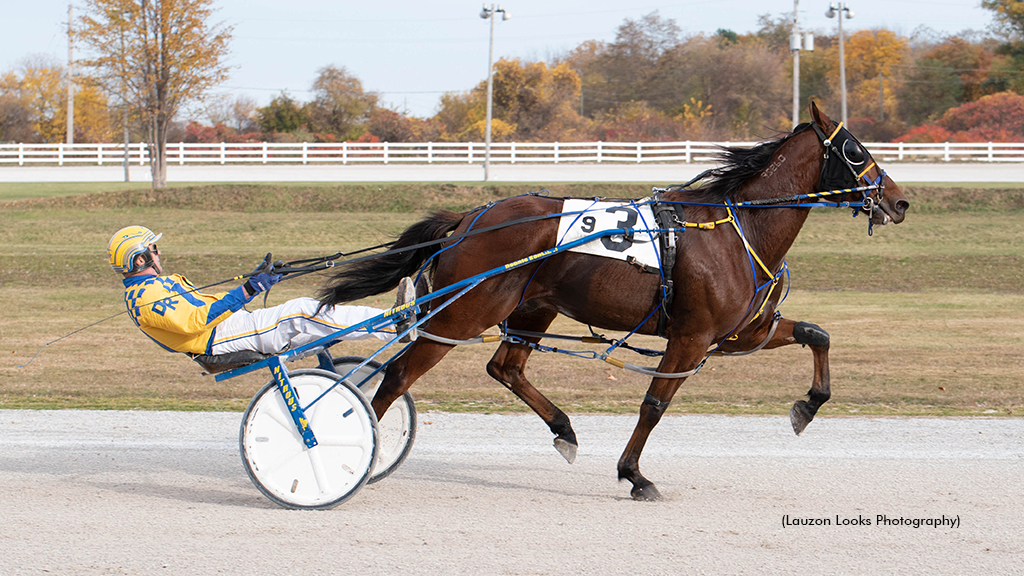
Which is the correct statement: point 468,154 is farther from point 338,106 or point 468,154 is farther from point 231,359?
point 231,359

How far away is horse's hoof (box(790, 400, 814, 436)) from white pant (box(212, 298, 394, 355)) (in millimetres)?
2443

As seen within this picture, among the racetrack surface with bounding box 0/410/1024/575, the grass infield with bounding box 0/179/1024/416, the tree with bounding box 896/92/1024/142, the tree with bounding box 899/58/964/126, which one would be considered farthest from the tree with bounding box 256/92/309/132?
the racetrack surface with bounding box 0/410/1024/575

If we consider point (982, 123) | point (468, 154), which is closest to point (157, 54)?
point (468, 154)

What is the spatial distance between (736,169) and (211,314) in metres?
2.90

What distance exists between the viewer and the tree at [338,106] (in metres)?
45.6

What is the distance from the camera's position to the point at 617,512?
4.80 metres

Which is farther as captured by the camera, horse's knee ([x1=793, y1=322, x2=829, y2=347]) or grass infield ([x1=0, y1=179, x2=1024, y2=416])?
grass infield ([x1=0, y1=179, x2=1024, y2=416])

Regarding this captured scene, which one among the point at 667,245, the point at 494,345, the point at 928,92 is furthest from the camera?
the point at 928,92

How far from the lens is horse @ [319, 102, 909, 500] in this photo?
5.09m

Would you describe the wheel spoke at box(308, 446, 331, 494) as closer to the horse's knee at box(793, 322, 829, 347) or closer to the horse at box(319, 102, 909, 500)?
the horse at box(319, 102, 909, 500)

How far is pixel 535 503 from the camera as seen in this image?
4.96 meters

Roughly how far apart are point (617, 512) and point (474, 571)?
1.11 metres

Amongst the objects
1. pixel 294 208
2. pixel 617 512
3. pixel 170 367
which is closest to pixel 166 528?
pixel 617 512

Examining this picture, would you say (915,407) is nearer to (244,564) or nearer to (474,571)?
(474,571)
